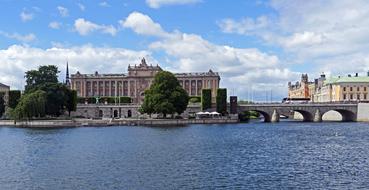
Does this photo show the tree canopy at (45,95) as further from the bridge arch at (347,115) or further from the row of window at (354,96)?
the row of window at (354,96)

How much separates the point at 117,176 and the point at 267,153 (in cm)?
2056

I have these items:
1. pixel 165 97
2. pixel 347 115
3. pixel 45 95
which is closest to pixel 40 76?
pixel 45 95

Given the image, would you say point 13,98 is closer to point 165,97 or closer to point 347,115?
point 165,97

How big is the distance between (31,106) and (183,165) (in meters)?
79.3

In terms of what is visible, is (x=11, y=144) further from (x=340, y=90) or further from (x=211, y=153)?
(x=340, y=90)

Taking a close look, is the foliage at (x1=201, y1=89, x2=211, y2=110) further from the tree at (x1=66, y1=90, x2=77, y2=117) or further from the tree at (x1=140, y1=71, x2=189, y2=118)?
the tree at (x1=66, y1=90, x2=77, y2=117)

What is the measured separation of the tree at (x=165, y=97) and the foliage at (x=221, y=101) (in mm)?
20487

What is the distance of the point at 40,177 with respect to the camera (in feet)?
130

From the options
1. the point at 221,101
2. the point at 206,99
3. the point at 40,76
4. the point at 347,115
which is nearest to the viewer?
the point at 40,76

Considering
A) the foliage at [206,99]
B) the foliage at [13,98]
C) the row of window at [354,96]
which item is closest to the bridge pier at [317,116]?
the foliage at [206,99]

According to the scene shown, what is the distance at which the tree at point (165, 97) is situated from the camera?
124 metres

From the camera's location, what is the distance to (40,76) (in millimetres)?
140375

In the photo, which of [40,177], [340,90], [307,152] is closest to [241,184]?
[40,177]

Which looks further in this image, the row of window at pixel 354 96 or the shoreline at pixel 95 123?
the row of window at pixel 354 96
